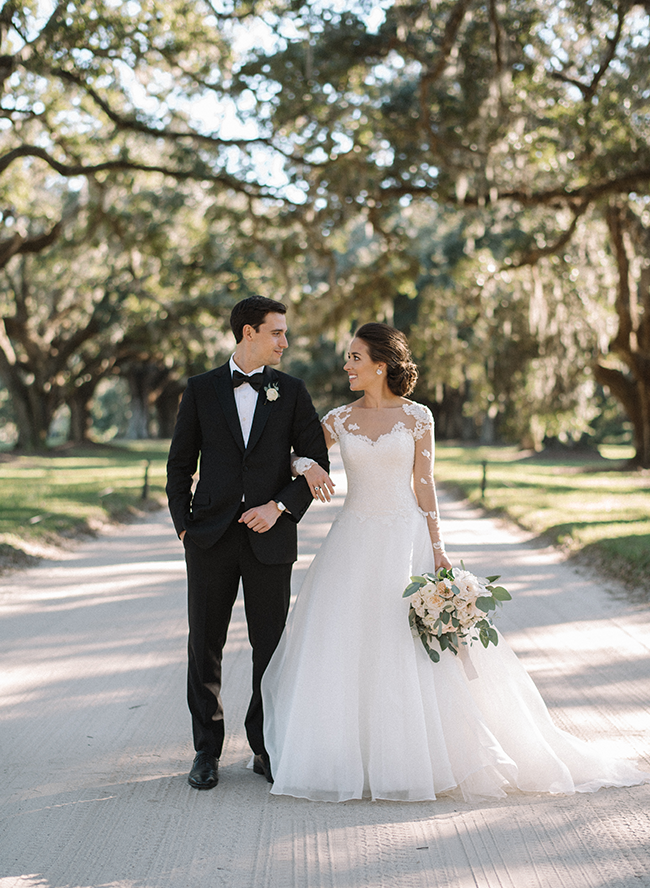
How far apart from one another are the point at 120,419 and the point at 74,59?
2759 inches

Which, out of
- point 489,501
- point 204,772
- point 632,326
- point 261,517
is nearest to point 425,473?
point 261,517

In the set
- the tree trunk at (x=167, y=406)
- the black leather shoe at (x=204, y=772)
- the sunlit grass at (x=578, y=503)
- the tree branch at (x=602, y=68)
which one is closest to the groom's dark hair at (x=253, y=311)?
the black leather shoe at (x=204, y=772)

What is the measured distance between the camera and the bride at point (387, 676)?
387cm

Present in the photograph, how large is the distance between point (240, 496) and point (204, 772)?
1.21m

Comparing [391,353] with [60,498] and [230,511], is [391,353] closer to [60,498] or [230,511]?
[230,511]

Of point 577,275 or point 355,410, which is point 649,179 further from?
point 355,410

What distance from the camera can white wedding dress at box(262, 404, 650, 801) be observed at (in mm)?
3863

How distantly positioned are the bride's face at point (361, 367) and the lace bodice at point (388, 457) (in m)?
0.14

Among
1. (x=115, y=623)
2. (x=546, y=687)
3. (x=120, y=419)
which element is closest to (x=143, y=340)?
(x=115, y=623)

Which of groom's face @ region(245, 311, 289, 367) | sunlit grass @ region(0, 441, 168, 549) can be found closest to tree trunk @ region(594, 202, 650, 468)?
sunlit grass @ region(0, 441, 168, 549)

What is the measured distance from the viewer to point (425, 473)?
4.41 meters

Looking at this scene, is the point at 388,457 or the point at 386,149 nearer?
the point at 388,457

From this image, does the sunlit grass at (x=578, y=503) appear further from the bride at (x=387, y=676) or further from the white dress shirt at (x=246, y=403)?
the white dress shirt at (x=246, y=403)

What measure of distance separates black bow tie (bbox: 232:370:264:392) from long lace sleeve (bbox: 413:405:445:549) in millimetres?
792
